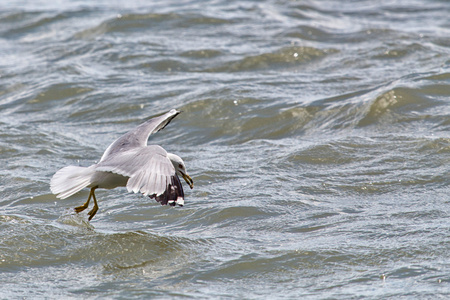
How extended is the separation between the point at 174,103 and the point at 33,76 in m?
2.82

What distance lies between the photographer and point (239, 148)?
803 cm

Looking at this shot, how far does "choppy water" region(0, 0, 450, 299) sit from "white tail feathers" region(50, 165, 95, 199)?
441 mm

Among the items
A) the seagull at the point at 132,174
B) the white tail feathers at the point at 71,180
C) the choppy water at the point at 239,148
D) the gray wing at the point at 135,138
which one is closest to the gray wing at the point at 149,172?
the seagull at the point at 132,174

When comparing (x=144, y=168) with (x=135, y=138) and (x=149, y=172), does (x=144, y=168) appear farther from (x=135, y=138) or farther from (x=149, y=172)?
(x=135, y=138)

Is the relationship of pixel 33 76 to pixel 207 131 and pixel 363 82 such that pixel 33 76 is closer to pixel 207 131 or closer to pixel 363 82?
pixel 207 131

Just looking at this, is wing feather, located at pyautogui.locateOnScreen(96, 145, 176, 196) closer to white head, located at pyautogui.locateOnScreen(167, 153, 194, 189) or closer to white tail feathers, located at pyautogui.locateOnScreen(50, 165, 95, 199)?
white tail feathers, located at pyautogui.locateOnScreen(50, 165, 95, 199)

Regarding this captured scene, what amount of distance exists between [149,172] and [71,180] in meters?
0.69

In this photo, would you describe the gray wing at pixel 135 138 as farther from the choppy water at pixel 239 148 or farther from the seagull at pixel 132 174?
the choppy water at pixel 239 148

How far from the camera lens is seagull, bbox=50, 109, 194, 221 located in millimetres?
4918

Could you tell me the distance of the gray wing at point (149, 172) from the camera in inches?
193

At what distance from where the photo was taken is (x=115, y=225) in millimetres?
5930

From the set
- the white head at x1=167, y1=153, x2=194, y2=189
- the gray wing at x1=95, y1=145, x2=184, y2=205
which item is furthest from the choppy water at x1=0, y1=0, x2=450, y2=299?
the gray wing at x1=95, y1=145, x2=184, y2=205

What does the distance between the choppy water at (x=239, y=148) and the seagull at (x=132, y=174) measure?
0.44 metres

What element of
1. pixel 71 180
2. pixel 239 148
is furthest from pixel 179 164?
pixel 239 148
